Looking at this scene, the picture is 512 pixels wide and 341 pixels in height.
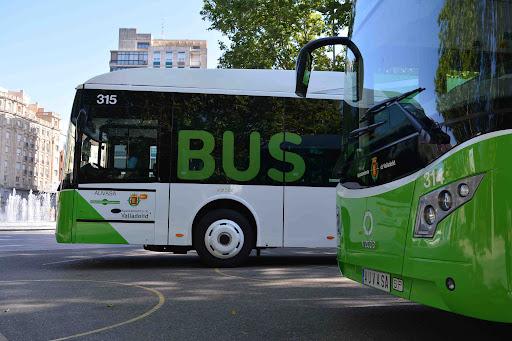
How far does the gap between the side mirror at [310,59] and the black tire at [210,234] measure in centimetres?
414

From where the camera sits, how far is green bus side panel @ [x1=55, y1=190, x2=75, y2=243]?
8297mm

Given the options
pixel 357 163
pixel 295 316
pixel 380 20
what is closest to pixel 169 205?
pixel 295 316

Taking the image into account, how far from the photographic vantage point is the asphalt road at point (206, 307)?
441 centimetres

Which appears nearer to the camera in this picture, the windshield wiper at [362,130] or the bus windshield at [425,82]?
the bus windshield at [425,82]

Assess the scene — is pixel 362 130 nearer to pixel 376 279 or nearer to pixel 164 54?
pixel 376 279

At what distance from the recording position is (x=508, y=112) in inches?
115

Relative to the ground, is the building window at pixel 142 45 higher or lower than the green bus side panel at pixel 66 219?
higher

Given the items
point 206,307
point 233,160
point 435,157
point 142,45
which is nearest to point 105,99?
point 233,160

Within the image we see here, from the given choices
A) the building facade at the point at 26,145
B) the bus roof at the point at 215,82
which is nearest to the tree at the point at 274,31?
the bus roof at the point at 215,82

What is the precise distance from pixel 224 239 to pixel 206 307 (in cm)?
312

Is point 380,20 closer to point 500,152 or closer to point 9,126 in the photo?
point 500,152

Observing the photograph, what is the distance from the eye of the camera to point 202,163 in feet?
28.6

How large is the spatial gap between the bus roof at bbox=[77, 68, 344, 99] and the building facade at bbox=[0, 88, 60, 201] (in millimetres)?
92466

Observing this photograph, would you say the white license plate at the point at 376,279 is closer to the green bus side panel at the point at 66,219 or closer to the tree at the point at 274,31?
the green bus side panel at the point at 66,219
